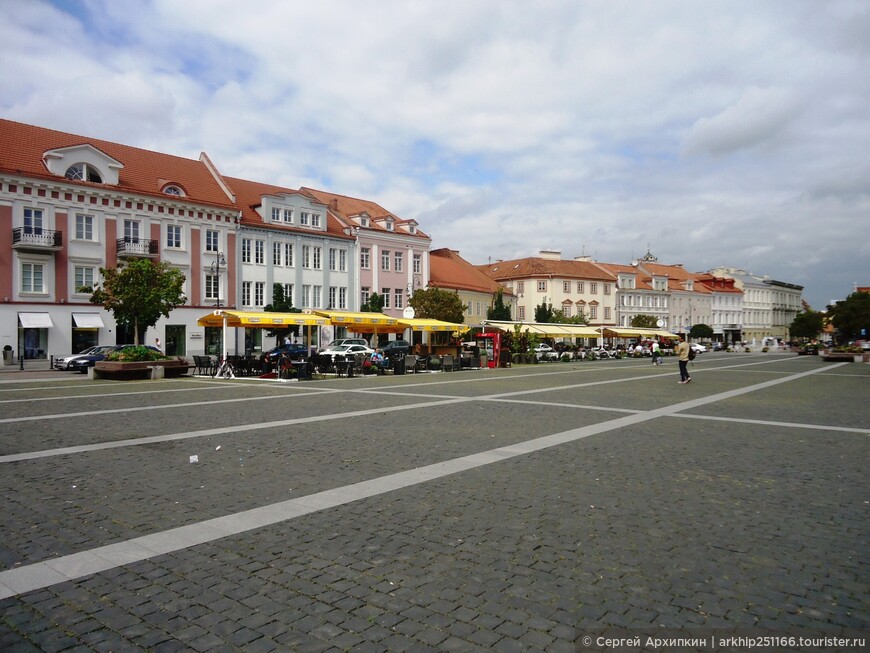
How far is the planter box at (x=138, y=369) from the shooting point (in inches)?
947

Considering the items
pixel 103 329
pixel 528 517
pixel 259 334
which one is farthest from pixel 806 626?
pixel 259 334

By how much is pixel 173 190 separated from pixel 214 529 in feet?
148

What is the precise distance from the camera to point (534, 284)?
8831 centimetres

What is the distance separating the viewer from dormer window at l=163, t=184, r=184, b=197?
44991 millimetres

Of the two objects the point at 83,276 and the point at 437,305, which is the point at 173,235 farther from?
the point at 437,305

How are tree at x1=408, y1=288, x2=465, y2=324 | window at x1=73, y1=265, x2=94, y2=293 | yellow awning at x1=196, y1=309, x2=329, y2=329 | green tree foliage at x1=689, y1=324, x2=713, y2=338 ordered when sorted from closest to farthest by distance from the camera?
yellow awning at x1=196, y1=309, x2=329, y2=329
window at x1=73, y1=265, x2=94, y2=293
tree at x1=408, y1=288, x2=465, y2=324
green tree foliage at x1=689, y1=324, x2=713, y2=338

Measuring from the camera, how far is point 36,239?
124 feet

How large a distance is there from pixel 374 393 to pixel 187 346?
30.7 meters

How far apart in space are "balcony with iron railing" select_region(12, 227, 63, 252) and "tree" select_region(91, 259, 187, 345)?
19.0 ft

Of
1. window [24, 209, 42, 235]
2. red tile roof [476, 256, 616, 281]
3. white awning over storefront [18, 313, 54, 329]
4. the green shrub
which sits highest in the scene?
red tile roof [476, 256, 616, 281]

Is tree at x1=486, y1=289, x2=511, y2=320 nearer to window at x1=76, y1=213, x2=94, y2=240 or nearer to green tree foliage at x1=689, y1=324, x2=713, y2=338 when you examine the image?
window at x1=76, y1=213, x2=94, y2=240

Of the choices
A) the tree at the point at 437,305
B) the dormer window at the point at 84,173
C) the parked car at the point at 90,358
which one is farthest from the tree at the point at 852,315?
the dormer window at the point at 84,173

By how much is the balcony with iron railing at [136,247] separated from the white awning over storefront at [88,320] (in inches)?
175

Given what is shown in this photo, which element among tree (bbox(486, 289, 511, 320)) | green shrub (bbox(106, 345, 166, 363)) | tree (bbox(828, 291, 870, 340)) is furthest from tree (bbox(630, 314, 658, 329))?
green shrub (bbox(106, 345, 166, 363))
